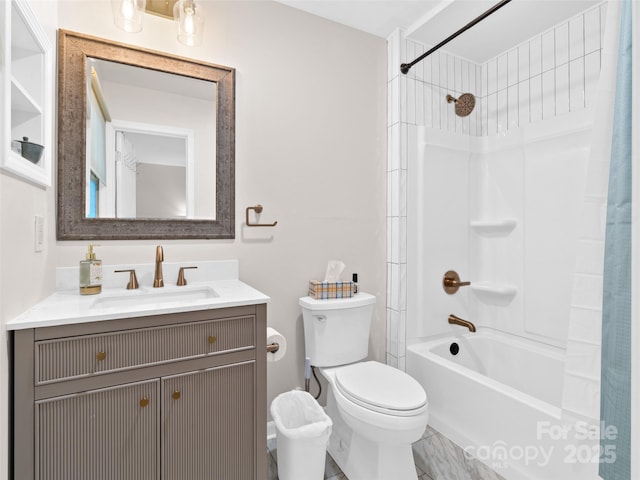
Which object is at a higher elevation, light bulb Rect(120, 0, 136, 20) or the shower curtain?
light bulb Rect(120, 0, 136, 20)

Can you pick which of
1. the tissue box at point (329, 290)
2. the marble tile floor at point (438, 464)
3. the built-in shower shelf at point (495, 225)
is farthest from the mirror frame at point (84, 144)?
the built-in shower shelf at point (495, 225)

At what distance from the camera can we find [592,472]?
80cm

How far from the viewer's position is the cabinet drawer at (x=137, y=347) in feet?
3.34

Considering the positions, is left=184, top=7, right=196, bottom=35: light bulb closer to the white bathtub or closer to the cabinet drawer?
the cabinet drawer

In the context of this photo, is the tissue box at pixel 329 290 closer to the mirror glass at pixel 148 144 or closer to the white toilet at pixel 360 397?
the white toilet at pixel 360 397

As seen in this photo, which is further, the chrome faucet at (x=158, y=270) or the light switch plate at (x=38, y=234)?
the chrome faucet at (x=158, y=270)

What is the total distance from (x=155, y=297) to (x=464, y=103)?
2.24 meters

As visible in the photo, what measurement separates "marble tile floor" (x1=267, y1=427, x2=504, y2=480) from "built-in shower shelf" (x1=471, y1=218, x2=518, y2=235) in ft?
4.52

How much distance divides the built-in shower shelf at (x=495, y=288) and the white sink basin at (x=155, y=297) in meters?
1.87

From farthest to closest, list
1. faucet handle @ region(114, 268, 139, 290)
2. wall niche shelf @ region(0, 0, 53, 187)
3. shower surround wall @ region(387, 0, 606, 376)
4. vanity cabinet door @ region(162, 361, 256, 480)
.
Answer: shower surround wall @ region(387, 0, 606, 376), faucet handle @ region(114, 268, 139, 290), vanity cabinet door @ region(162, 361, 256, 480), wall niche shelf @ region(0, 0, 53, 187)

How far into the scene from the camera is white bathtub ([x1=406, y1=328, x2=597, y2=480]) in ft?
4.78

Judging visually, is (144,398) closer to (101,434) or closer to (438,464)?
(101,434)

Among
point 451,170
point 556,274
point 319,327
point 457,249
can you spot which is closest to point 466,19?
point 451,170

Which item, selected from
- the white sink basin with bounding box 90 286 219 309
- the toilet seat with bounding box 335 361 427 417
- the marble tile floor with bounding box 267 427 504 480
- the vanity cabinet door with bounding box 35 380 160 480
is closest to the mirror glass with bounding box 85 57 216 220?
the white sink basin with bounding box 90 286 219 309
